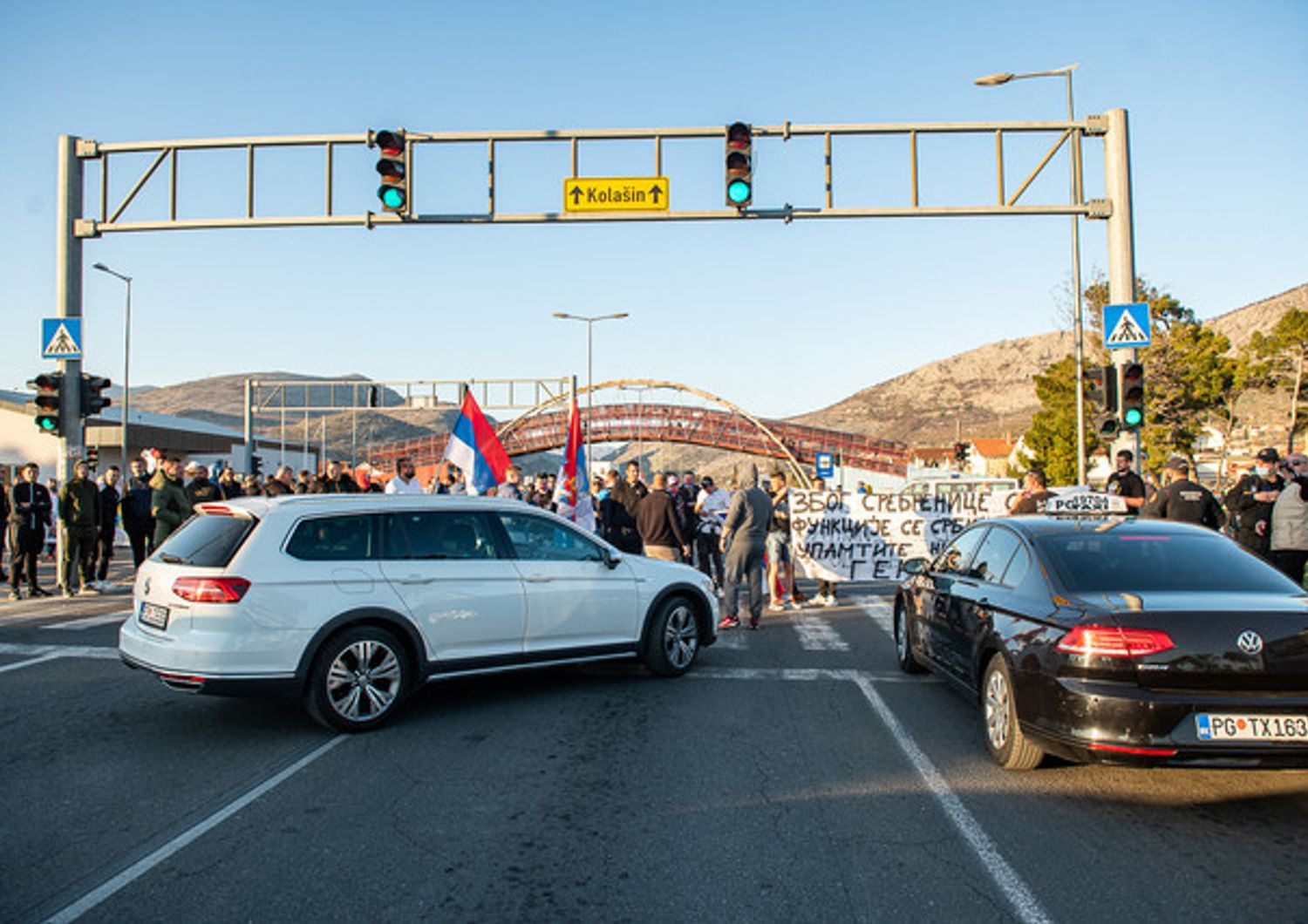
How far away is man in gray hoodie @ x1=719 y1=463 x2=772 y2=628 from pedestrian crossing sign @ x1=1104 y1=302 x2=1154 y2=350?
5678 millimetres

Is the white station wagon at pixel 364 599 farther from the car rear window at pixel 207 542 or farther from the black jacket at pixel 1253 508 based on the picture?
the black jacket at pixel 1253 508

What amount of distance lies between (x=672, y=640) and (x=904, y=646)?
6.86 ft

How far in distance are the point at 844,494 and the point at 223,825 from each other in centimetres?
1309

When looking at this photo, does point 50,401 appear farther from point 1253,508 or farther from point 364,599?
point 1253,508

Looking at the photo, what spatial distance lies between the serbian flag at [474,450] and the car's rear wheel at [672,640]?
714 cm

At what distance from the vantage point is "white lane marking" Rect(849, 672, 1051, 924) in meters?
4.00

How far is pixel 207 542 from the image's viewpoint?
22.4 ft

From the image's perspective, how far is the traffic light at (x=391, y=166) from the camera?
13.4 meters

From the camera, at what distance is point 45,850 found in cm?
458

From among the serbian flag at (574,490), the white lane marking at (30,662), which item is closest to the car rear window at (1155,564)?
the white lane marking at (30,662)

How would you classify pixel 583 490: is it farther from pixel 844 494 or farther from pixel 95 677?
pixel 95 677

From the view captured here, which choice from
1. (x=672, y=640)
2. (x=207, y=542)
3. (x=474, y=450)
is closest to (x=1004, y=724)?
(x=672, y=640)

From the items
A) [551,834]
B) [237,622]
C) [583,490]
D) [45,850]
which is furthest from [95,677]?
[583,490]

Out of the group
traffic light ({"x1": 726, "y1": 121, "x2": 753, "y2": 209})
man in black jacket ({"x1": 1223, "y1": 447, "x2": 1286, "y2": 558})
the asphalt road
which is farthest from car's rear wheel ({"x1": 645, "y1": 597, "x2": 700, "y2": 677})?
man in black jacket ({"x1": 1223, "y1": 447, "x2": 1286, "y2": 558})
